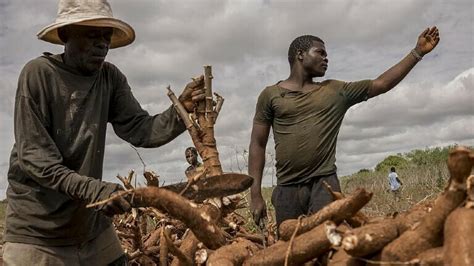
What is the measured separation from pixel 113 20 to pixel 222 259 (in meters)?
1.18

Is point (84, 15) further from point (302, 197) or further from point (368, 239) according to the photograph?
point (302, 197)

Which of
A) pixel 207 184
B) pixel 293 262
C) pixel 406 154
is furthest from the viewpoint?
pixel 406 154

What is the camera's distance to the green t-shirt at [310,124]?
3.82 meters

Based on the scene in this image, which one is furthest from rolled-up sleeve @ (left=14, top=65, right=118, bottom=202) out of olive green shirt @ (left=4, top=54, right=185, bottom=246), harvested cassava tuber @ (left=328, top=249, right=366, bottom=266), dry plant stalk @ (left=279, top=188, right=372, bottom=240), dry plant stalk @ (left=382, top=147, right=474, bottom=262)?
dry plant stalk @ (left=382, top=147, right=474, bottom=262)

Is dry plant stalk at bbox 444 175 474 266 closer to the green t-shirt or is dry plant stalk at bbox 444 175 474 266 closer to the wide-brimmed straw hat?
the wide-brimmed straw hat

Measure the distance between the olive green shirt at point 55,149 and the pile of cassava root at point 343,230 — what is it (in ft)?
0.92

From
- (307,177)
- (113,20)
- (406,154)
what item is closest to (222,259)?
(113,20)

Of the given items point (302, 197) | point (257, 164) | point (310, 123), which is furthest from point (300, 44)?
point (302, 197)

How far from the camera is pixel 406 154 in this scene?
38781 mm

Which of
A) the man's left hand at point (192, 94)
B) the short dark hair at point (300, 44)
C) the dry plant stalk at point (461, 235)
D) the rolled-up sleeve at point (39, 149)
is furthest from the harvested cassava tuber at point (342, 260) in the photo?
the short dark hair at point (300, 44)

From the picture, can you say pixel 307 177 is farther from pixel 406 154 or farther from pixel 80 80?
pixel 406 154

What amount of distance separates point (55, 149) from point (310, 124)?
1.89 meters

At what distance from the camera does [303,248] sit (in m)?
1.88

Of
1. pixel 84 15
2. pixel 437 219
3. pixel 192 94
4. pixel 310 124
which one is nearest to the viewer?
pixel 437 219
